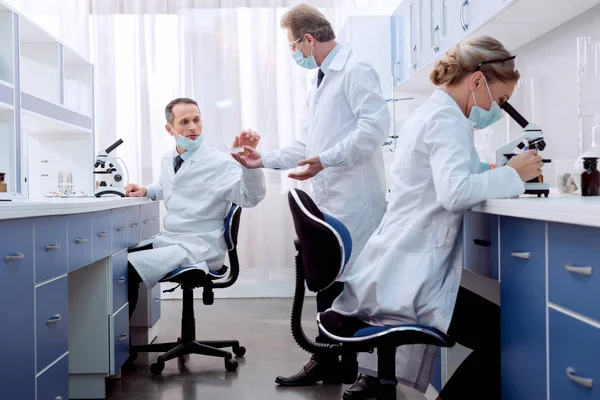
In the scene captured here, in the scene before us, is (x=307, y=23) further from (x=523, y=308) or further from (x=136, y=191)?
(x=523, y=308)

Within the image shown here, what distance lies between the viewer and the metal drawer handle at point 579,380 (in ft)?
3.83

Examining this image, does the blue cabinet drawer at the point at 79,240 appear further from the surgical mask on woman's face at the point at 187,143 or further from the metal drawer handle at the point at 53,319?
the surgical mask on woman's face at the point at 187,143

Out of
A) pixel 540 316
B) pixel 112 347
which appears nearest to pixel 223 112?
pixel 112 347

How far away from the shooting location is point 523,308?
1.48 m

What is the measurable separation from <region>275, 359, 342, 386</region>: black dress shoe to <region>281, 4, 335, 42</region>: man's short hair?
4.55 ft

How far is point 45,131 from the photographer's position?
394 centimetres

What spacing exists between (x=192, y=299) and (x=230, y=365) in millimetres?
366

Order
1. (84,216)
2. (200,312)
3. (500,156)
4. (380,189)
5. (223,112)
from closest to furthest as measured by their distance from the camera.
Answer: (500,156) < (84,216) < (380,189) < (200,312) < (223,112)

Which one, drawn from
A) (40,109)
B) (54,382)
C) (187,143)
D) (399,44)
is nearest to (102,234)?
(54,382)

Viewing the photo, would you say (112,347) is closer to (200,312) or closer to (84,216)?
(84,216)

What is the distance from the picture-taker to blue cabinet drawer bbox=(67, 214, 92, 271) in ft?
7.12

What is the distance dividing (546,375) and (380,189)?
1.22 metres

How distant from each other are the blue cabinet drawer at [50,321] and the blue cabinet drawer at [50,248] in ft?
0.12

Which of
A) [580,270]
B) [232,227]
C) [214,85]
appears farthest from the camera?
[214,85]
